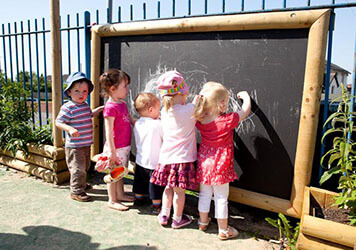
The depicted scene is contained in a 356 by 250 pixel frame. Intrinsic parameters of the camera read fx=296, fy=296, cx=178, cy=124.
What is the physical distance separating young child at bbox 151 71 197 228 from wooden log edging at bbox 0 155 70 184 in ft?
5.99

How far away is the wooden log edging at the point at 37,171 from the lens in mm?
4145

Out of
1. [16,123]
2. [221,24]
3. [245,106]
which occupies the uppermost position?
[221,24]

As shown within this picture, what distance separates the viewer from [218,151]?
2768 mm

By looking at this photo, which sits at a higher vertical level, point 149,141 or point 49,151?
point 149,141

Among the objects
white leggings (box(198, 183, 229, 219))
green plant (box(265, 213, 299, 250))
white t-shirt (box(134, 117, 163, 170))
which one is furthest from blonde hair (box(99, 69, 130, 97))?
green plant (box(265, 213, 299, 250))

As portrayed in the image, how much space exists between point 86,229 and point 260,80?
2.24 meters

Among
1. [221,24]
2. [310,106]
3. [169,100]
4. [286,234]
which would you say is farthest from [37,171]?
[310,106]

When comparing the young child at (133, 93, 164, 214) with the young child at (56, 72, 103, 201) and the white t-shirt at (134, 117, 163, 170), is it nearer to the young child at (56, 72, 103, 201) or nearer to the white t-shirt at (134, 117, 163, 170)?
the white t-shirt at (134, 117, 163, 170)

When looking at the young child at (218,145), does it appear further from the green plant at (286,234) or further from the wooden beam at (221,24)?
the wooden beam at (221,24)

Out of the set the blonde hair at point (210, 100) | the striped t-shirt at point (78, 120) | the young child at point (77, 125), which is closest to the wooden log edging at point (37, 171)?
the young child at point (77, 125)

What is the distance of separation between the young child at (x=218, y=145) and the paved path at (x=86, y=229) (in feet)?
0.87

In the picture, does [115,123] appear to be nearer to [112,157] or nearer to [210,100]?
[112,157]

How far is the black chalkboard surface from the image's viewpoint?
8.86 ft

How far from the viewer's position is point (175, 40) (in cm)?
334
